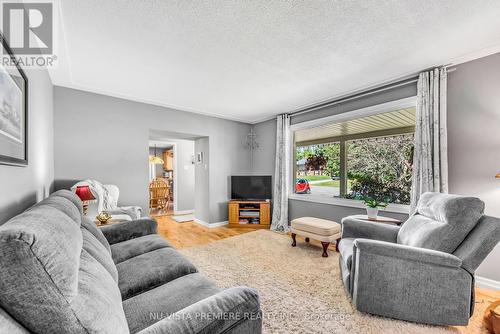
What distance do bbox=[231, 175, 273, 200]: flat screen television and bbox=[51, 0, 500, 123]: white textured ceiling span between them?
2104mm

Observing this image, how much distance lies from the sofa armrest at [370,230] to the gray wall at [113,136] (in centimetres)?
295

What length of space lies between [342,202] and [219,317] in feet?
10.2

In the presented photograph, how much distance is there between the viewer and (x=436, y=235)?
A: 5.71 ft

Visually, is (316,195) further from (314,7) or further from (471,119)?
(314,7)

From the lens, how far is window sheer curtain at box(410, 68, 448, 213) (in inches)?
97.5

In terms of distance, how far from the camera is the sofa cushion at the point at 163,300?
1049 mm

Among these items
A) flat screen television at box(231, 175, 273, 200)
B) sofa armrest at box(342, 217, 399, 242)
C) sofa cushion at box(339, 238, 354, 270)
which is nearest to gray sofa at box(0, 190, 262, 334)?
sofa cushion at box(339, 238, 354, 270)

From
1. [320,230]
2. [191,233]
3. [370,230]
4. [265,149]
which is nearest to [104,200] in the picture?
[191,233]

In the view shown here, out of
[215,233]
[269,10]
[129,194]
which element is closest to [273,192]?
[215,233]

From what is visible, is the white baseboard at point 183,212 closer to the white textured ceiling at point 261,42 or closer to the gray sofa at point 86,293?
the white textured ceiling at point 261,42

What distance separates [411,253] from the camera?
1666 mm

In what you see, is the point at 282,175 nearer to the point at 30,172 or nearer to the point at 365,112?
the point at 365,112

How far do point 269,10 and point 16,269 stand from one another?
6.62ft

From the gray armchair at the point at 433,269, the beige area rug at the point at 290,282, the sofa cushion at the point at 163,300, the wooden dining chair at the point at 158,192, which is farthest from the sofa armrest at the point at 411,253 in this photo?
the wooden dining chair at the point at 158,192
